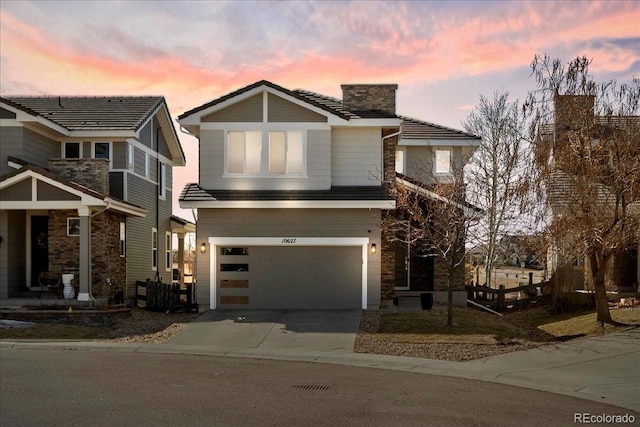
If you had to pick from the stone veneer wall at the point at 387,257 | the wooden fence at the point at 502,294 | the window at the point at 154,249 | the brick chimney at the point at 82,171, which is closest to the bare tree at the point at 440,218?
the stone veneer wall at the point at 387,257

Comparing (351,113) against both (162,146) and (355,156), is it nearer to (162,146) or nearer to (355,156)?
(355,156)

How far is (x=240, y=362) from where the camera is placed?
47.4ft

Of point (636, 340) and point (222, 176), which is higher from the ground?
point (222, 176)

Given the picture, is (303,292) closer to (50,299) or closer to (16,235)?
(50,299)

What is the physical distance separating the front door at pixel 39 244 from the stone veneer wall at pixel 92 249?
38.3 inches

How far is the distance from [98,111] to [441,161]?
15127mm

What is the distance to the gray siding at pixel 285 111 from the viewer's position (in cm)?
2305

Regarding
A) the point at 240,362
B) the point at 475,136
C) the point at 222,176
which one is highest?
the point at 475,136

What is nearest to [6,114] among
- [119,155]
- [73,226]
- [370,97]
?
[119,155]

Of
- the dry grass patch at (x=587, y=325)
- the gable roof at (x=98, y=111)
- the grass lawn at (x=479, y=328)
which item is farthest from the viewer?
the gable roof at (x=98, y=111)

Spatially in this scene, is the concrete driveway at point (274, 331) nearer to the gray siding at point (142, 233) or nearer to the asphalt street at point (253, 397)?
the asphalt street at point (253, 397)

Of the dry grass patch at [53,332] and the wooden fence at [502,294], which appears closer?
the dry grass patch at [53,332]

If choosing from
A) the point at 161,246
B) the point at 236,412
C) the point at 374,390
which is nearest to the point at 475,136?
the point at 161,246

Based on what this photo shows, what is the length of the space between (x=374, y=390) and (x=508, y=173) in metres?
19.8
